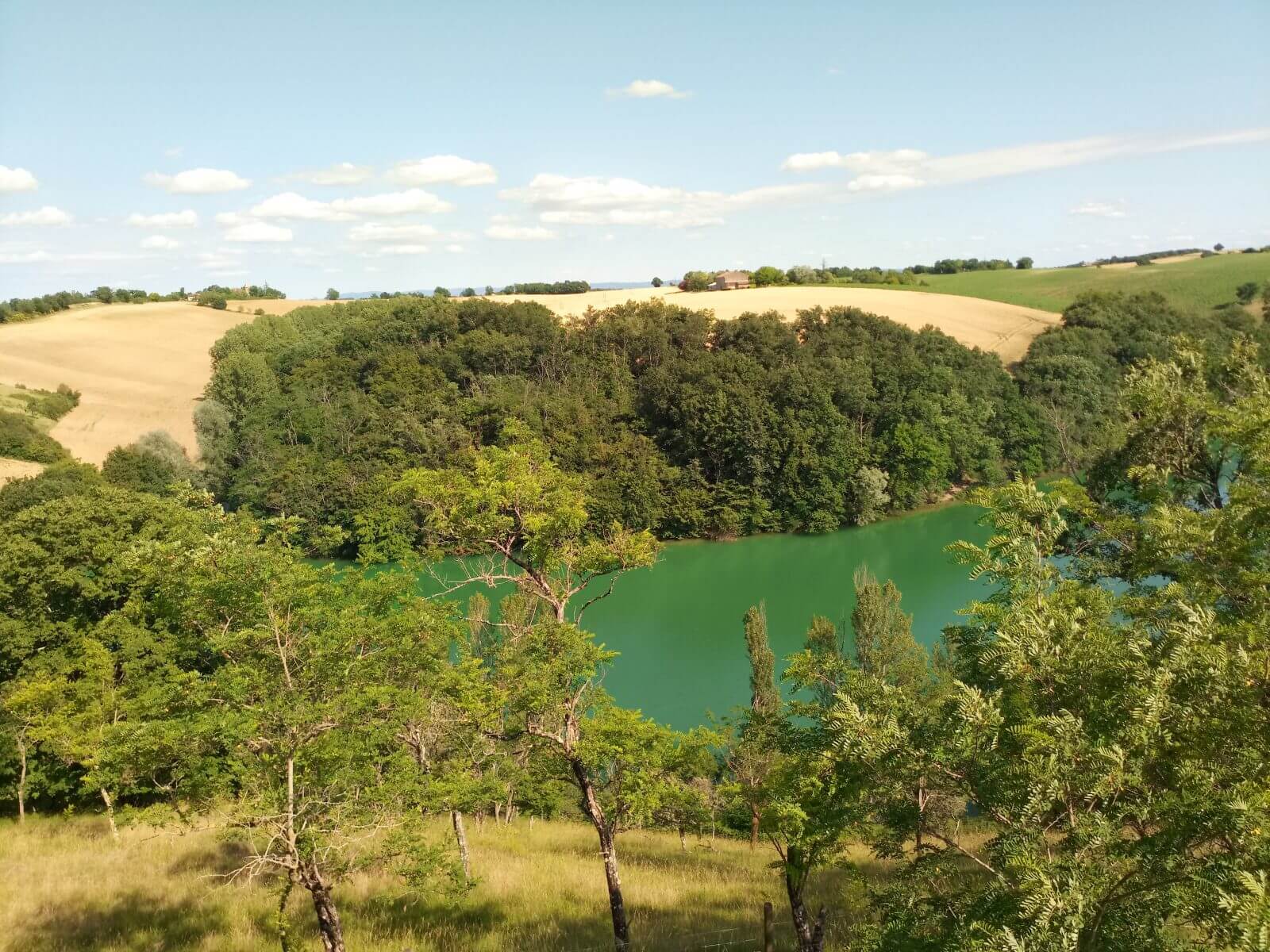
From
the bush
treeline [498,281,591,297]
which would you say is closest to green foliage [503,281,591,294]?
treeline [498,281,591,297]

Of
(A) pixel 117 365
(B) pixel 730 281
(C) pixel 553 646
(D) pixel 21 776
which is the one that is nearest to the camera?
(C) pixel 553 646

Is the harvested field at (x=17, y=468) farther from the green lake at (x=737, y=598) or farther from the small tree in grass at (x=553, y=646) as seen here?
the small tree in grass at (x=553, y=646)

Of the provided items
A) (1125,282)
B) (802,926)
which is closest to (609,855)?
(802,926)

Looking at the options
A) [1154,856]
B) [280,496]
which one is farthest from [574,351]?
[1154,856]

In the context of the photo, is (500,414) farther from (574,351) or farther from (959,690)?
(959,690)

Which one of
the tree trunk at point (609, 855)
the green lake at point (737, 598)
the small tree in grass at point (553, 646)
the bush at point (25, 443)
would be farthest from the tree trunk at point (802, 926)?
the bush at point (25, 443)

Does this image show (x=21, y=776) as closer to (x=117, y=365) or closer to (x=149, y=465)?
(x=149, y=465)

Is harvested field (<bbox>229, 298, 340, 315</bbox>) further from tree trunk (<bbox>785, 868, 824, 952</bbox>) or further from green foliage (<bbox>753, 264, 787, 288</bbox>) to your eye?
tree trunk (<bbox>785, 868, 824, 952</bbox>)

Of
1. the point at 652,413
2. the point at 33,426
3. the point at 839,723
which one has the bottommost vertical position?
the point at 652,413
